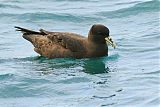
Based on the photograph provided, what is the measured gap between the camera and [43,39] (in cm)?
1356

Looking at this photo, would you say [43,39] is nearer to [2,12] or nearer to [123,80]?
[123,80]

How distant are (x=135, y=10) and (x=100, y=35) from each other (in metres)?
4.17

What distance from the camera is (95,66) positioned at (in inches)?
495

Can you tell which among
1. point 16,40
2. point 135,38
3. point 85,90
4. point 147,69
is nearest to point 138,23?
point 135,38

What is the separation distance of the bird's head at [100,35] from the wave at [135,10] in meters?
3.71

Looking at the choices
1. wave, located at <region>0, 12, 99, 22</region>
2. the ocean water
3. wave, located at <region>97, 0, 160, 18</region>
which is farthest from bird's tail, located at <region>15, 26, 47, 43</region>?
wave, located at <region>97, 0, 160, 18</region>

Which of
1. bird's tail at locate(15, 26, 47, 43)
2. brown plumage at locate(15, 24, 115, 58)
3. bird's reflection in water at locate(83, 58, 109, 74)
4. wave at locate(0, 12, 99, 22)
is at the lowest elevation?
bird's reflection in water at locate(83, 58, 109, 74)

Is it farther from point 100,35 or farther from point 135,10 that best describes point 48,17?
point 100,35

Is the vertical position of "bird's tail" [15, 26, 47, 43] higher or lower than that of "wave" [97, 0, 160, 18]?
lower

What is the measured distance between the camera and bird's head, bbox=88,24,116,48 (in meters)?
13.0

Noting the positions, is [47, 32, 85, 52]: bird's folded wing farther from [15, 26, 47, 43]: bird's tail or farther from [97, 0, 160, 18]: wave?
[97, 0, 160, 18]: wave

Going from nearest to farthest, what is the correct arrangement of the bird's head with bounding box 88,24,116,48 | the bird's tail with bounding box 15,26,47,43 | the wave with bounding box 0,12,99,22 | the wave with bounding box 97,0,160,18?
the bird's head with bounding box 88,24,116,48 → the bird's tail with bounding box 15,26,47,43 → the wave with bounding box 0,12,99,22 → the wave with bounding box 97,0,160,18

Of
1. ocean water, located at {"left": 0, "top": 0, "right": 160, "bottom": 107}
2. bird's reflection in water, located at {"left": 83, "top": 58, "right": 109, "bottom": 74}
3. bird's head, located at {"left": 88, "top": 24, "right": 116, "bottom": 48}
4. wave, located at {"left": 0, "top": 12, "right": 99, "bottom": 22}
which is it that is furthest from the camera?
wave, located at {"left": 0, "top": 12, "right": 99, "bottom": 22}

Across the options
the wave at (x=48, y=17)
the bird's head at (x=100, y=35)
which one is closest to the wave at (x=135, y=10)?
the wave at (x=48, y=17)
